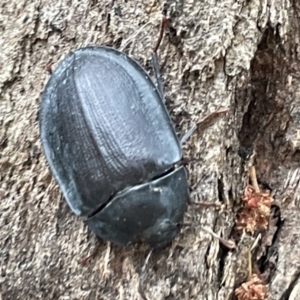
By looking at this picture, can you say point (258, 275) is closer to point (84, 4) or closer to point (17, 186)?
point (17, 186)

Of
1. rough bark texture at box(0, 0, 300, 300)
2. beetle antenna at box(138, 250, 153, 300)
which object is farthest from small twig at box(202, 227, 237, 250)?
beetle antenna at box(138, 250, 153, 300)

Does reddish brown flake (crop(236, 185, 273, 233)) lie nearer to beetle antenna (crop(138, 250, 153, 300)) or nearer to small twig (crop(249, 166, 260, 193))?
small twig (crop(249, 166, 260, 193))

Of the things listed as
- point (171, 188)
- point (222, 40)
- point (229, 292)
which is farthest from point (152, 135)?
point (229, 292)

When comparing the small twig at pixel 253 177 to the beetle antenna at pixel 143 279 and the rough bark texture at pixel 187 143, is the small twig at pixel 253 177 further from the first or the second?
the beetle antenna at pixel 143 279

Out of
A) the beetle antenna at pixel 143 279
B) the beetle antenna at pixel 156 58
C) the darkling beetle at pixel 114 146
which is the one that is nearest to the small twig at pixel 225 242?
the darkling beetle at pixel 114 146

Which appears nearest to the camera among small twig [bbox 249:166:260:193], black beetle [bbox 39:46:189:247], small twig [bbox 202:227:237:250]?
black beetle [bbox 39:46:189:247]

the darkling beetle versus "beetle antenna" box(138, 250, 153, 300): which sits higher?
the darkling beetle

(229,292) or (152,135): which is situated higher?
(152,135)

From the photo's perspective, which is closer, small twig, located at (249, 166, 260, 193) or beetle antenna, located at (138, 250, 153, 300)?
beetle antenna, located at (138, 250, 153, 300)
